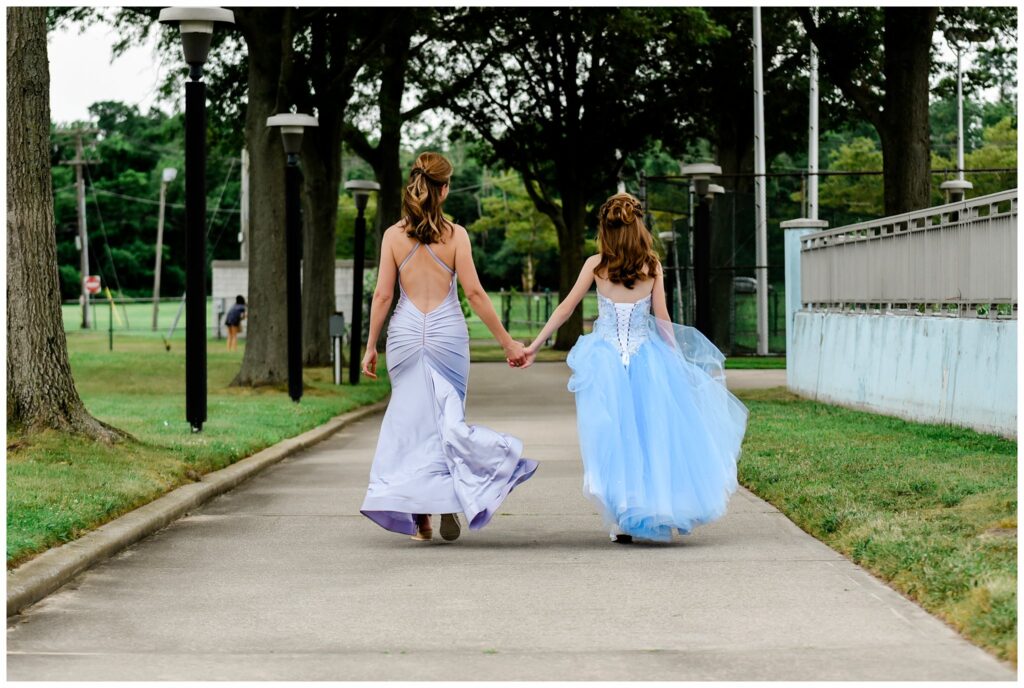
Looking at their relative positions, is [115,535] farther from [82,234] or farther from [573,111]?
[82,234]

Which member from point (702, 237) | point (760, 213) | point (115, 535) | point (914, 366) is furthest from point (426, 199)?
point (760, 213)

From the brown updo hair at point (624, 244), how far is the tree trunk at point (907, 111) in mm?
17459

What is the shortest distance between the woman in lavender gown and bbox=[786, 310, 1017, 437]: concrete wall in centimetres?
599

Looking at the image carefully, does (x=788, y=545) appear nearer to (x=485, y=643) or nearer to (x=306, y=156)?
(x=485, y=643)

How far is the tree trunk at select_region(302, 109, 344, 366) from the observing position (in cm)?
3078

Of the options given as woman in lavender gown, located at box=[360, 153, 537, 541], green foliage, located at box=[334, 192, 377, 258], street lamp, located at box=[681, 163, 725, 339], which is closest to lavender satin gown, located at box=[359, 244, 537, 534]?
woman in lavender gown, located at box=[360, 153, 537, 541]

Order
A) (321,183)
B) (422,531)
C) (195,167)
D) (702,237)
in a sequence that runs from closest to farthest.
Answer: (422,531)
(195,167)
(702,237)
(321,183)

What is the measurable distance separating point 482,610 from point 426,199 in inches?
110

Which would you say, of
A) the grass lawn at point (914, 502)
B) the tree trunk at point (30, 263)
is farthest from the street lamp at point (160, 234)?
the grass lawn at point (914, 502)

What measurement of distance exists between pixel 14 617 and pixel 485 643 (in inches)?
84.3

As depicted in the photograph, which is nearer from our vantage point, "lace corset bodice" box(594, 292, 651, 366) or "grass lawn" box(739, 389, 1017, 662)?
"grass lawn" box(739, 389, 1017, 662)

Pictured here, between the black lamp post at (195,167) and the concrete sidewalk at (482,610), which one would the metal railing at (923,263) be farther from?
the black lamp post at (195,167)

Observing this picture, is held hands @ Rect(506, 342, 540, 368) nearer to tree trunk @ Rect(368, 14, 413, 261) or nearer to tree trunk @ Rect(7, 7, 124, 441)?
tree trunk @ Rect(7, 7, 124, 441)

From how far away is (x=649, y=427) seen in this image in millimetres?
8797
